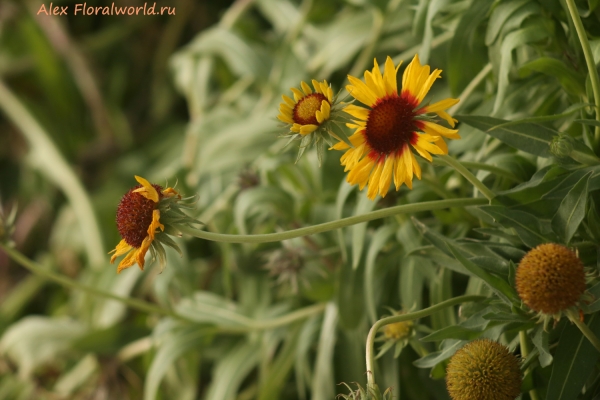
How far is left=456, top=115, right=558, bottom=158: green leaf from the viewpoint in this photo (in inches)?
17.1

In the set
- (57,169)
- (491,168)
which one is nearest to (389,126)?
(491,168)

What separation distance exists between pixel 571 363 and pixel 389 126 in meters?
0.19

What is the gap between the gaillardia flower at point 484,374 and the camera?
1.18 ft

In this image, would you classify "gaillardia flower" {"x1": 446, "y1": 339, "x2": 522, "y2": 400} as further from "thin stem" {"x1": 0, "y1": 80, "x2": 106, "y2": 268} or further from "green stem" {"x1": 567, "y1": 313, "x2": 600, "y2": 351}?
"thin stem" {"x1": 0, "y1": 80, "x2": 106, "y2": 268}

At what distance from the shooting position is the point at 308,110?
397 millimetres

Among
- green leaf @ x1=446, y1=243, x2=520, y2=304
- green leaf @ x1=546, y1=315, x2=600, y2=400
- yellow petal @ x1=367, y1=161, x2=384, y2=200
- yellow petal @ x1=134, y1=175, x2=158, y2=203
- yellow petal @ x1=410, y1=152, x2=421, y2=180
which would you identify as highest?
yellow petal @ x1=134, y1=175, x2=158, y2=203

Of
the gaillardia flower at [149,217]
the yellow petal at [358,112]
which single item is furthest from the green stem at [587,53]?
the gaillardia flower at [149,217]

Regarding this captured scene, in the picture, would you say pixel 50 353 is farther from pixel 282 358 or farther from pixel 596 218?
pixel 596 218

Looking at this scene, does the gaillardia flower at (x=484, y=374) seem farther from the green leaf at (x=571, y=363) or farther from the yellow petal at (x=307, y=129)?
the yellow petal at (x=307, y=129)

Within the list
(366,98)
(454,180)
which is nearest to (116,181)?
(454,180)

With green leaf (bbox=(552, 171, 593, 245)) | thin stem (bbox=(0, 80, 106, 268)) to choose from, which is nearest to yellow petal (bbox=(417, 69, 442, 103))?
green leaf (bbox=(552, 171, 593, 245))

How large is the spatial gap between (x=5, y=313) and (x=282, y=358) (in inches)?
23.8

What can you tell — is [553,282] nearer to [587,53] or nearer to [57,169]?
[587,53]

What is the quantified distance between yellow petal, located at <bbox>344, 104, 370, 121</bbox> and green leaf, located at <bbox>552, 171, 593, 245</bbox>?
14 cm
